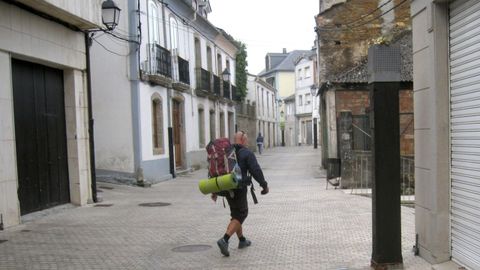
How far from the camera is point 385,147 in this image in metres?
5.64

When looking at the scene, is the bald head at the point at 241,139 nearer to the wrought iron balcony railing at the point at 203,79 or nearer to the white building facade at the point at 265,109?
the wrought iron balcony railing at the point at 203,79

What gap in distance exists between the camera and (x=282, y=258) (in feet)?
21.2

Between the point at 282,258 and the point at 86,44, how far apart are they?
7.03 meters

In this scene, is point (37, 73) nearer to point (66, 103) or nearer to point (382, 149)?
point (66, 103)

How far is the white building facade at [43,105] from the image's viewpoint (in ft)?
27.9

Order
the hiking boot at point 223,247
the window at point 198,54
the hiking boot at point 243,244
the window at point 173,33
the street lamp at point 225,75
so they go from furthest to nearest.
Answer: the street lamp at point 225,75 → the window at point 198,54 → the window at point 173,33 → the hiking boot at point 243,244 → the hiking boot at point 223,247

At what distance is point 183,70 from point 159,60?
2.93 metres

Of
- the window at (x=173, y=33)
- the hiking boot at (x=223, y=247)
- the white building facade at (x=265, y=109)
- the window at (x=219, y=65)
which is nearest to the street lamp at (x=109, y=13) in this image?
the hiking boot at (x=223, y=247)

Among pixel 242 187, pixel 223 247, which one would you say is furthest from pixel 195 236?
pixel 242 187

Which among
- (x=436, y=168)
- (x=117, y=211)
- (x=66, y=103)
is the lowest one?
(x=117, y=211)

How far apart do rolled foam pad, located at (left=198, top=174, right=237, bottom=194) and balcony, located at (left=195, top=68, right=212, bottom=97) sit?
15.5 metres

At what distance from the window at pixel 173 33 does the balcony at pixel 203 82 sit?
2869 millimetres

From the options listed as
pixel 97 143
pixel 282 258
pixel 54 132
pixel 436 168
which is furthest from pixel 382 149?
pixel 97 143

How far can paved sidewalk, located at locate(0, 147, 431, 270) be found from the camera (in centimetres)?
634
